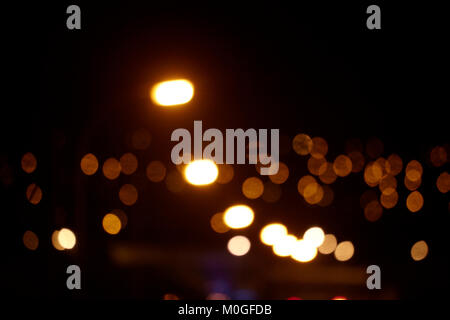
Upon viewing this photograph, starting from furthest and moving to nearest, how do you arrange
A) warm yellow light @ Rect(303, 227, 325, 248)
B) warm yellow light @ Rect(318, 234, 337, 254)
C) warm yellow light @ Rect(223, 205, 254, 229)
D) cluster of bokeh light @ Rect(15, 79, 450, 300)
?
warm yellow light @ Rect(223, 205, 254, 229), warm yellow light @ Rect(303, 227, 325, 248), warm yellow light @ Rect(318, 234, 337, 254), cluster of bokeh light @ Rect(15, 79, 450, 300)

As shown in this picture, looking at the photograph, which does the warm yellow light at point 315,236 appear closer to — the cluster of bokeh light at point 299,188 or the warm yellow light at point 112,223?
the cluster of bokeh light at point 299,188

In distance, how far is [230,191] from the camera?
40.2 ft

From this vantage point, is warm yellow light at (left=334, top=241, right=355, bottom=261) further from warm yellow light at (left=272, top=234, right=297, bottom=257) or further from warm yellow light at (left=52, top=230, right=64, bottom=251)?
warm yellow light at (left=52, top=230, right=64, bottom=251)

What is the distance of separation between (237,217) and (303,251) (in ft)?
6.15

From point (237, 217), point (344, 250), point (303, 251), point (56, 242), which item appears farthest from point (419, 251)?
point (56, 242)

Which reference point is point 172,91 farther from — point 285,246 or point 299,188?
point 299,188

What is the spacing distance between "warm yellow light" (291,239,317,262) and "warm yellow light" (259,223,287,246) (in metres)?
0.44

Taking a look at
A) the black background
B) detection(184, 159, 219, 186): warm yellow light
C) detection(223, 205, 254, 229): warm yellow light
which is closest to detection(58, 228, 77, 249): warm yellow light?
the black background

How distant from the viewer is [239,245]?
11086 millimetres

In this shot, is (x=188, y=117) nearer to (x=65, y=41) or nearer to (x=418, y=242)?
(x=65, y=41)

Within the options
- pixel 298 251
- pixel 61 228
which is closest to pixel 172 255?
pixel 298 251

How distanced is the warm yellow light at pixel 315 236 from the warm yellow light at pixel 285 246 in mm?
324

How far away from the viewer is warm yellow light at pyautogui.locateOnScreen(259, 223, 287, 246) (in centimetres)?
1124

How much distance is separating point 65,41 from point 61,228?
1.90 metres
